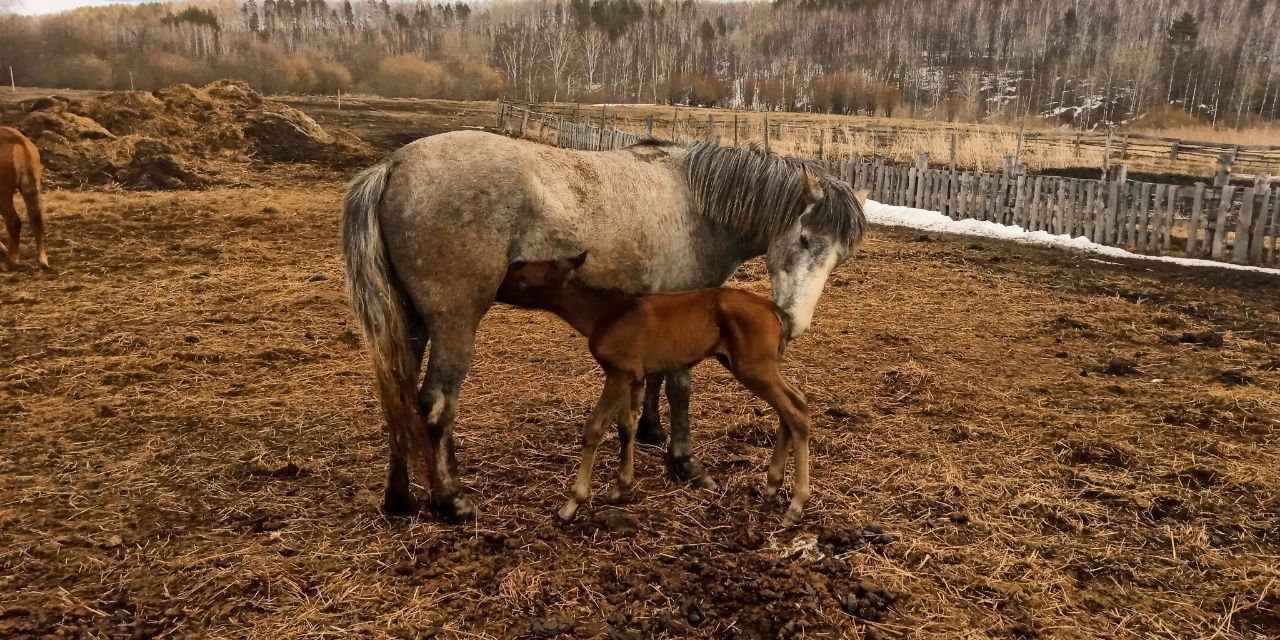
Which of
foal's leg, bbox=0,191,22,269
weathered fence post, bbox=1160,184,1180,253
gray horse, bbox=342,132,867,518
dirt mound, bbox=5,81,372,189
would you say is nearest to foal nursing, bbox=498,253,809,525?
gray horse, bbox=342,132,867,518

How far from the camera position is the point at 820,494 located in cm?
379

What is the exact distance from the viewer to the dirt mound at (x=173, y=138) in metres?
14.9

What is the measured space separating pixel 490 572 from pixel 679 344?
4.33 feet

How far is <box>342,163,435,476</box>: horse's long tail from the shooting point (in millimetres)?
3221

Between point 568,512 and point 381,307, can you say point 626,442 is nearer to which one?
point 568,512

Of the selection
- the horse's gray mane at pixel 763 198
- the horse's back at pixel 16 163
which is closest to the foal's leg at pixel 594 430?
the horse's gray mane at pixel 763 198

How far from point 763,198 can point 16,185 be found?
370 inches

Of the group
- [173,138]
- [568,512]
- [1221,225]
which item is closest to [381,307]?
[568,512]

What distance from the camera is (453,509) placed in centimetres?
349

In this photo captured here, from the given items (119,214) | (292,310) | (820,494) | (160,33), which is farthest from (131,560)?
Answer: (160,33)

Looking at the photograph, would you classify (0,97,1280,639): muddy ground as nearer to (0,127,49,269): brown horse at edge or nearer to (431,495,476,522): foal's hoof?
(431,495,476,522): foal's hoof

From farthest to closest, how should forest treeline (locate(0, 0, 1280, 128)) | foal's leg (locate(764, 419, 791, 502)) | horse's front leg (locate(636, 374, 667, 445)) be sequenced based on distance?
forest treeline (locate(0, 0, 1280, 128))
horse's front leg (locate(636, 374, 667, 445))
foal's leg (locate(764, 419, 791, 502))

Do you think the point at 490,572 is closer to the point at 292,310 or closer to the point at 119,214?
the point at 292,310

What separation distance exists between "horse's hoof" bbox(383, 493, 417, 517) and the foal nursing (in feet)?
2.47
